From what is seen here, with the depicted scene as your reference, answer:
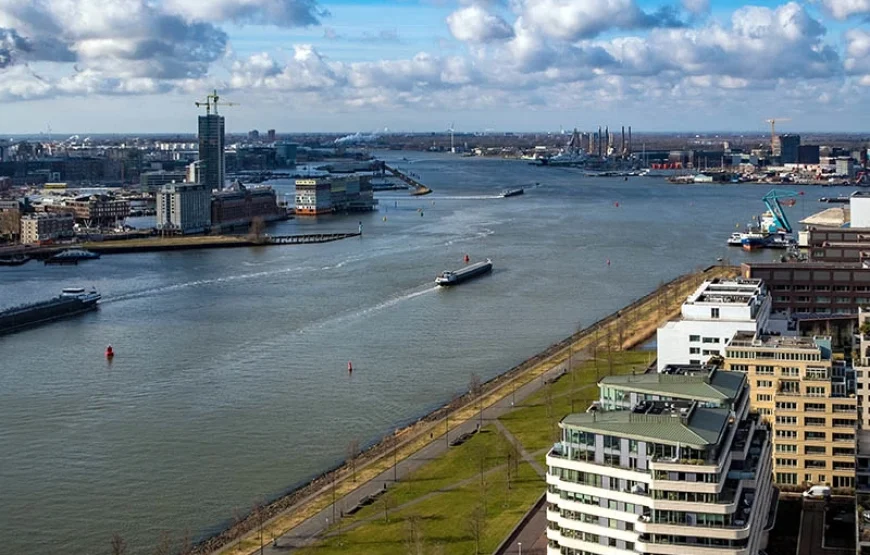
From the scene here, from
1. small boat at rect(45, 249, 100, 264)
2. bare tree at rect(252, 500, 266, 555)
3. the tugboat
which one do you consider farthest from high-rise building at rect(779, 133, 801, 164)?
bare tree at rect(252, 500, 266, 555)

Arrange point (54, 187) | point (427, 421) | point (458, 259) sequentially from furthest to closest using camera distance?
point (54, 187) < point (458, 259) < point (427, 421)

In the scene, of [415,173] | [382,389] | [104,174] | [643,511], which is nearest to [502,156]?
[415,173]

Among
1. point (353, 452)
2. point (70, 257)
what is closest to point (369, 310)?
point (353, 452)

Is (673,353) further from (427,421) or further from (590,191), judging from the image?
(590,191)

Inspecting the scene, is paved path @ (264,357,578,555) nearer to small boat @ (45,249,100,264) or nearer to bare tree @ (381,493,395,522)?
bare tree @ (381,493,395,522)

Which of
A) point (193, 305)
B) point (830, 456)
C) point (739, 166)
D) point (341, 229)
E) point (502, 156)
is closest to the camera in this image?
point (830, 456)

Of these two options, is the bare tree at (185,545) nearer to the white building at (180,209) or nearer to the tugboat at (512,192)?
the white building at (180,209)

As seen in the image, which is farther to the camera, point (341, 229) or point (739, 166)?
point (739, 166)
